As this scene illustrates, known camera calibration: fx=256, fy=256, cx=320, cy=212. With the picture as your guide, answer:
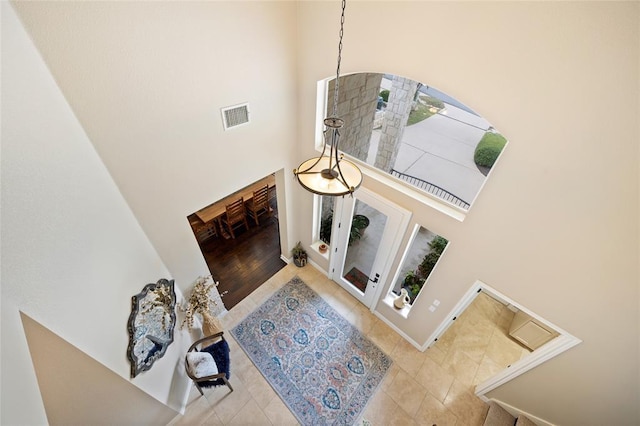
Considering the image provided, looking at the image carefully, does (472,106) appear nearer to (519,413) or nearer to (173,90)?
(173,90)

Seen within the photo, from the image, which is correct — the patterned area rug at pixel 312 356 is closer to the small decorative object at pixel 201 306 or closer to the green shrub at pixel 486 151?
the small decorative object at pixel 201 306

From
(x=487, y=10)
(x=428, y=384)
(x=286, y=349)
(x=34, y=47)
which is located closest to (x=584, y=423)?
(x=428, y=384)

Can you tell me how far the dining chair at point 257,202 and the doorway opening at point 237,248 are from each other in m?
0.07

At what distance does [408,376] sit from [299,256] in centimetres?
275

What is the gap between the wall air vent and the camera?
289cm

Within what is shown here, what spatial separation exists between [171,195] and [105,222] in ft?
2.31

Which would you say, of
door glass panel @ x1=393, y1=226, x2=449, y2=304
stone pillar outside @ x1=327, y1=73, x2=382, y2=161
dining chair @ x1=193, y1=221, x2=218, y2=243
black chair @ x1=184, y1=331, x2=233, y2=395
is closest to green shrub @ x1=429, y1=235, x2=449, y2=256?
door glass panel @ x1=393, y1=226, x2=449, y2=304

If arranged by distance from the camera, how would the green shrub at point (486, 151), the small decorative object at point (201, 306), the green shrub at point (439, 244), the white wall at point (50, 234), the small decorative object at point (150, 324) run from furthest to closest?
1. the green shrub at point (439, 244)
2. the green shrub at point (486, 151)
3. the small decorative object at point (201, 306)
4. the small decorative object at point (150, 324)
5. the white wall at point (50, 234)

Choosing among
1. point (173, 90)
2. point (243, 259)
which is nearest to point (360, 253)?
point (243, 259)

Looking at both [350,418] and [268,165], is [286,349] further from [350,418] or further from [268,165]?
[268,165]

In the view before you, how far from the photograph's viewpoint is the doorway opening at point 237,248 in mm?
5035

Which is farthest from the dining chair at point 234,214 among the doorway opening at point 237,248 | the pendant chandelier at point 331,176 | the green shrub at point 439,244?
the green shrub at point 439,244

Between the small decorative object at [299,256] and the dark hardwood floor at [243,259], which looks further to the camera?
the small decorative object at [299,256]

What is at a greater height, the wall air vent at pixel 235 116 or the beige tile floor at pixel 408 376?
the wall air vent at pixel 235 116
